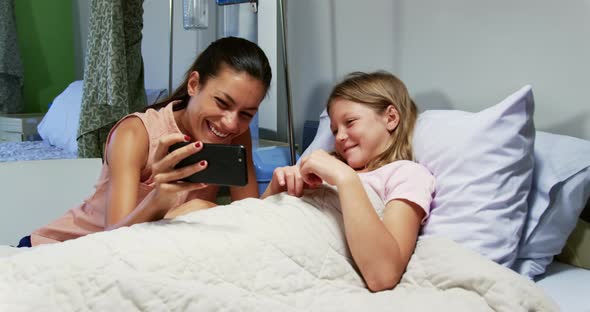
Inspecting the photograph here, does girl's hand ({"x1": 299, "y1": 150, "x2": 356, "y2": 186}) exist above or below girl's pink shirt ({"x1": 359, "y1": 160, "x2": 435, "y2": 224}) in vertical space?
above

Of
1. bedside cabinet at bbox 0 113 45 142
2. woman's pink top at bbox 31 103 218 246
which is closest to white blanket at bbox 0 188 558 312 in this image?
woman's pink top at bbox 31 103 218 246

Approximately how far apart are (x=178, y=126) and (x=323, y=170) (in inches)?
21.3

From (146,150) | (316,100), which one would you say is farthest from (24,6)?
(146,150)

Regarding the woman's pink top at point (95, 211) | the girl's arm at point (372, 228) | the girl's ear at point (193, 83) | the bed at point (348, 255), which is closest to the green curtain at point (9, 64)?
the woman's pink top at point (95, 211)

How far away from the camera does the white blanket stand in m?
0.71

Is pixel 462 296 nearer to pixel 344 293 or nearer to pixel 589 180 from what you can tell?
pixel 344 293

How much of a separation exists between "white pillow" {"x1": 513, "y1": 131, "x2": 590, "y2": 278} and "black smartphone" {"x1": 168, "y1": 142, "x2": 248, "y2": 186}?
634 millimetres

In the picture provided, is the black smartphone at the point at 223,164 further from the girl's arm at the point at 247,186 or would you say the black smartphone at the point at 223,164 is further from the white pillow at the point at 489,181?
the girl's arm at the point at 247,186

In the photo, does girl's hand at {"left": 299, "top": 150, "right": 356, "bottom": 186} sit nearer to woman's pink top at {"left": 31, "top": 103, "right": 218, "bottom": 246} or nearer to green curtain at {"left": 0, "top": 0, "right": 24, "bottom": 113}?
woman's pink top at {"left": 31, "top": 103, "right": 218, "bottom": 246}

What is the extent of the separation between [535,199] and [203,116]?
79cm

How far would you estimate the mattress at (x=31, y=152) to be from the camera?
2.66 metres

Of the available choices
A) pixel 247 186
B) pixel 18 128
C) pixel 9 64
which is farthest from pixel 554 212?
pixel 9 64

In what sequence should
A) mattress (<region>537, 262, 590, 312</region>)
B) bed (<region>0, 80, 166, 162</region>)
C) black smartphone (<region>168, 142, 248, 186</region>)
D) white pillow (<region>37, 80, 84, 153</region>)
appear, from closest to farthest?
black smartphone (<region>168, 142, 248, 186</region>), mattress (<region>537, 262, 590, 312</region>), bed (<region>0, 80, 166, 162</region>), white pillow (<region>37, 80, 84, 153</region>)

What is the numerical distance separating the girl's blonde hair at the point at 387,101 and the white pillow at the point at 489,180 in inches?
4.2
